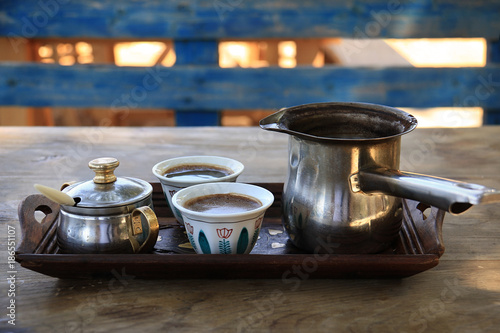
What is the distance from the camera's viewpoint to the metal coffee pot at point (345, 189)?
656 mm

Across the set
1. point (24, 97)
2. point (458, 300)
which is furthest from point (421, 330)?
point (24, 97)

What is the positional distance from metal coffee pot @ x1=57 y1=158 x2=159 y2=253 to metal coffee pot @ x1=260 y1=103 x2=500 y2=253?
7.6 inches

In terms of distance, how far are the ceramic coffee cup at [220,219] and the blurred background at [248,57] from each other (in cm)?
228

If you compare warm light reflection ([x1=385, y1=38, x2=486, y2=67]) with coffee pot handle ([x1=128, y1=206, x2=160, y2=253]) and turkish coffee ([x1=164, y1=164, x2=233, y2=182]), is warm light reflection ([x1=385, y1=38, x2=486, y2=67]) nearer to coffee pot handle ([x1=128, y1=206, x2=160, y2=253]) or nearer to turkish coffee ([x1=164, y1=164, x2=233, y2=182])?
turkish coffee ([x1=164, y1=164, x2=233, y2=182])

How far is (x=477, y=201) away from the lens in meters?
0.52

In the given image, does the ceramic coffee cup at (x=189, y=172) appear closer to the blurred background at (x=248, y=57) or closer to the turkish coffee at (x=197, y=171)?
the turkish coffee at (x=197, y=171)

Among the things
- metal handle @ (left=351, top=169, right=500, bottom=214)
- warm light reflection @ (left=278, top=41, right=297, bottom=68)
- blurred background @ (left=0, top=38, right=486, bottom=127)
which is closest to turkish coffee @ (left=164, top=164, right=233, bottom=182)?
metal handle @ (left=351, top=169, right=500, bottom=214)

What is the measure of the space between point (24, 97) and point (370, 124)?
212 centimetres

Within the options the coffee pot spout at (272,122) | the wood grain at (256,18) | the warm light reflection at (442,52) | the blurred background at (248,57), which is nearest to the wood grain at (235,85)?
the wood grain at (256,18)

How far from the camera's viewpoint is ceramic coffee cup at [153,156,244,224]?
0.80 m

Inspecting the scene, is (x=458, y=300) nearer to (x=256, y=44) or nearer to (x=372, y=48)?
(x=372, y=48)

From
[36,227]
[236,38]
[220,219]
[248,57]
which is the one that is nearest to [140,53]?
[248,57]

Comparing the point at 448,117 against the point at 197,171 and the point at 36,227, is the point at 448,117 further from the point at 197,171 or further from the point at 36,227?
the point at 36,227

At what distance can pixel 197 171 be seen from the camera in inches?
34.5
